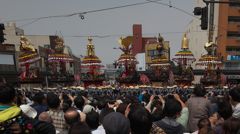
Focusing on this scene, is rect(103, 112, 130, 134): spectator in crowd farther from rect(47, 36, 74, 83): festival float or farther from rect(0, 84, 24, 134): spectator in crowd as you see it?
rect(47, 36, 74, 83): festival float

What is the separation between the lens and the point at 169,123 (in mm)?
3910

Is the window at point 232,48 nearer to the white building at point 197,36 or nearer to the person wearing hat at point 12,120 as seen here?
the white building at point 197,36

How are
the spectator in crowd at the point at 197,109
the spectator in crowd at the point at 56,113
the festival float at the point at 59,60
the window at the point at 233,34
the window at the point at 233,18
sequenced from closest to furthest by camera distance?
the spectator in crowd at the point at 56,113 < the spectator in crowd at the point at 197,109 < the festival float at the point at 59,60 < the window at the point at 233,34 < the window at the point at 233,18

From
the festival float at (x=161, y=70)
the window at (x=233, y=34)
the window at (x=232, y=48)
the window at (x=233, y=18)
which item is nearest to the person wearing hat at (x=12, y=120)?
the festival float at (x=161, y=70)

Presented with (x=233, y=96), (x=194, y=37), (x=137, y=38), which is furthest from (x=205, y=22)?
(x=137, y=38)

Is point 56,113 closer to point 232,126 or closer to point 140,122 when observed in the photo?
point 140,122

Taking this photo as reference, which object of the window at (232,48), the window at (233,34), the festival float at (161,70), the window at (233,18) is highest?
the window at (233,18)

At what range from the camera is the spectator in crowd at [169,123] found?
149 inches

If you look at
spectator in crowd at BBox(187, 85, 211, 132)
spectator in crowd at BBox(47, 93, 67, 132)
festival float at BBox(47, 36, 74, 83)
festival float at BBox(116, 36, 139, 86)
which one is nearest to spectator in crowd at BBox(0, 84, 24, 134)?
spectator in crowd at BBox(47, 93, 67, 132)

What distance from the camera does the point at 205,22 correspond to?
12742 mm

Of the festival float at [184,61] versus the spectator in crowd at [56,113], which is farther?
the festival float at [184,61]

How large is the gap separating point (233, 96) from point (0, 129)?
374 cm

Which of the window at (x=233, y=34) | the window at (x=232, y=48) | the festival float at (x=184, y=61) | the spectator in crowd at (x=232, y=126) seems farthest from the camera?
the window at (x=233, y=34)

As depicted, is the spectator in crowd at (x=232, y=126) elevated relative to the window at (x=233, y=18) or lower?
lower
